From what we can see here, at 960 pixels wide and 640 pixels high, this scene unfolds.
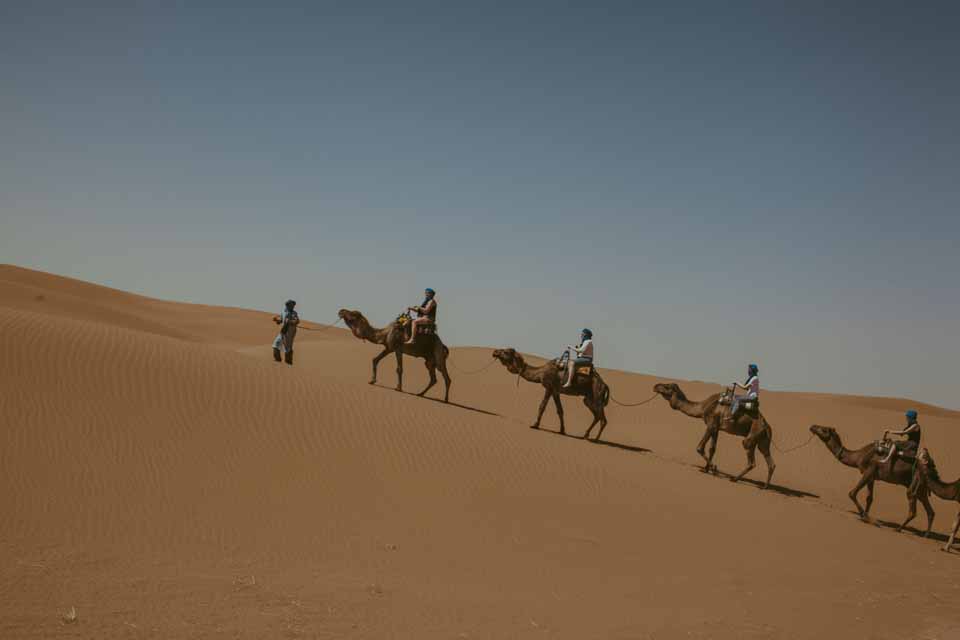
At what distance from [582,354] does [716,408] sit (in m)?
3.58

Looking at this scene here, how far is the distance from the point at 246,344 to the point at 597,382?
111ft

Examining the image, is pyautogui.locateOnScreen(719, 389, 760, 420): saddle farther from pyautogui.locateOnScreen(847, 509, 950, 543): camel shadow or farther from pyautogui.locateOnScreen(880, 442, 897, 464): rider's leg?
pyautogui.locateOnScreen(847, 509, 950, 543): camel shadow

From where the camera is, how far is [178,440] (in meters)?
11.3

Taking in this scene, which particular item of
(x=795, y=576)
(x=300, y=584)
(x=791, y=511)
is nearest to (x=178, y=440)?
(x=300, y=584)

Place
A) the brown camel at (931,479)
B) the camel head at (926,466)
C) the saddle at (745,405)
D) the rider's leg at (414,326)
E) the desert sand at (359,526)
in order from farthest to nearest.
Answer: the rider's leg at (414,326) → the saddle at (745,405) → the camel head at (926,466) → the brown camel at (931,479) → the desert sand at (359,526)

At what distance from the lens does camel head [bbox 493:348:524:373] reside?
18453mm

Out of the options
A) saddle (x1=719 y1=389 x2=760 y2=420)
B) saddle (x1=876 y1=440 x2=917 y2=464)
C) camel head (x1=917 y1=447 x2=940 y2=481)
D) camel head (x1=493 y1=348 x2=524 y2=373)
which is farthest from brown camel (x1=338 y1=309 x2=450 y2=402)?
camel head (x1=917 y1=447 x2=940 y2=481)

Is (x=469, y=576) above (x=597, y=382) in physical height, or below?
below

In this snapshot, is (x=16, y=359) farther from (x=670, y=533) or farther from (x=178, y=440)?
(x=670, y=533)

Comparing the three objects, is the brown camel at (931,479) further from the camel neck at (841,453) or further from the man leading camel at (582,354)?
the man leading camel at (582,354)

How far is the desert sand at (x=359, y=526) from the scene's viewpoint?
6.73 meters

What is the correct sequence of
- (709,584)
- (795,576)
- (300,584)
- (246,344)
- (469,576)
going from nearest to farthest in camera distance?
(300,584) → (469,576) → (709,584) → (795,576) → (246,344)

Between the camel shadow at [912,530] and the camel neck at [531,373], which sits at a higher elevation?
the camel neck at [531,373]

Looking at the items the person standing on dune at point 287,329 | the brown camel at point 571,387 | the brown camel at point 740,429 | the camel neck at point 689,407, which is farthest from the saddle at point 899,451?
the person standing on dune at point 287,329
